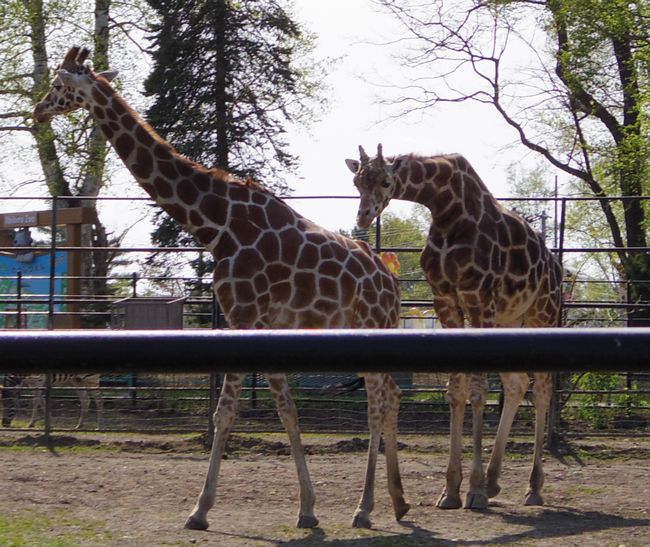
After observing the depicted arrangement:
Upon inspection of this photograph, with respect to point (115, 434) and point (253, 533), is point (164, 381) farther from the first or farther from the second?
point (253, 533)

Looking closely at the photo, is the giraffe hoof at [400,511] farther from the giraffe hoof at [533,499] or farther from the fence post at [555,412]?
the fence post at [555,412]

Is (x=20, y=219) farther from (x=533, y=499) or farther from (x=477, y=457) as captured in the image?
(x=533, y=499)

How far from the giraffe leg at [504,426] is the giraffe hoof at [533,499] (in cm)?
24

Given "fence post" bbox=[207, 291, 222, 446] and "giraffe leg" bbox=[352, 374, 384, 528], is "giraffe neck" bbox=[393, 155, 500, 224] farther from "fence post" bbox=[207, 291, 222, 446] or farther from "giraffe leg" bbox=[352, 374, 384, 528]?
"fence post" bbox=[207, 291, 222, 446]

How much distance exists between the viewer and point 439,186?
8039 millimetres

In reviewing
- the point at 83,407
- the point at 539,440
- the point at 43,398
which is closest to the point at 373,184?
the point at 539,440

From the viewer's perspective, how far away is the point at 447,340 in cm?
171

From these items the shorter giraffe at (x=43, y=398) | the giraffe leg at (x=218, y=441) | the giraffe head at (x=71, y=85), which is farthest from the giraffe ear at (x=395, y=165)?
the shorter giraffe at (x=43, y=398)

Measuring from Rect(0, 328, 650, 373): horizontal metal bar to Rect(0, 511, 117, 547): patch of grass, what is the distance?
4.23 metres

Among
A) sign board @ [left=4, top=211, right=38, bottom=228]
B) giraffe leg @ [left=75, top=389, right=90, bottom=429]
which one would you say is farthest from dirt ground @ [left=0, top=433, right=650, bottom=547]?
sign board @ [left=4, top=211, right=38, bottom=228]

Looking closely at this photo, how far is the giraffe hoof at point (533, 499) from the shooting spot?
7.79m

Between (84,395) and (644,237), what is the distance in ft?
33.5

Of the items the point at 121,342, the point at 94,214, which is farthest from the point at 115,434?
the point at 121,342

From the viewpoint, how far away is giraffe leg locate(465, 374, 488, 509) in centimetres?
757
